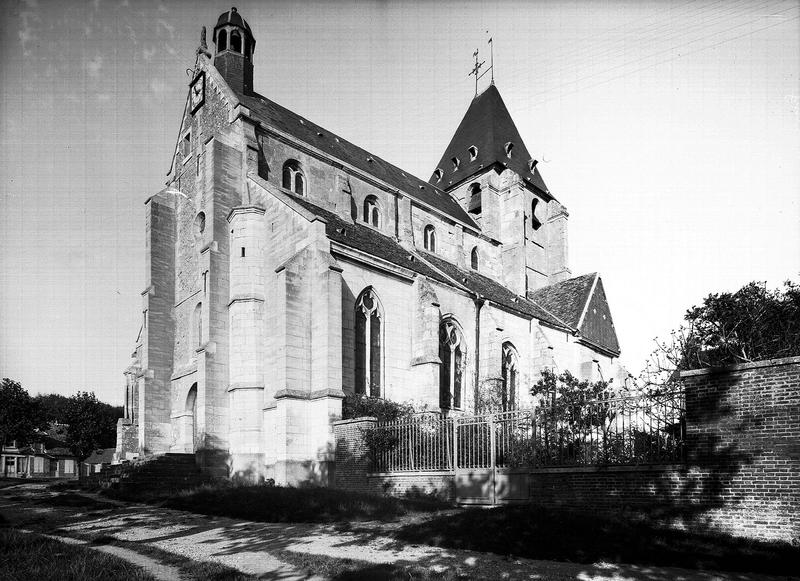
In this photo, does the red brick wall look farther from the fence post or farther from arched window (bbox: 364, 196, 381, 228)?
arched window (bbox: 364, 196, 381, 228)

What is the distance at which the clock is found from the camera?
91.3ft

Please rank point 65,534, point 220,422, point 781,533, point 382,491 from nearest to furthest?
1. point 781,533
2. point 65,534
3. point 382,491
4. point 220,422

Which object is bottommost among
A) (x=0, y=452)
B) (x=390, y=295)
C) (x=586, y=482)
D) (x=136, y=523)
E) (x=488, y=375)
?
(x=0, y=452)

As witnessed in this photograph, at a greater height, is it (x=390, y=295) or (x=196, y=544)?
(x=390, y=295)

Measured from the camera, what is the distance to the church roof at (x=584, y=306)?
34.9m

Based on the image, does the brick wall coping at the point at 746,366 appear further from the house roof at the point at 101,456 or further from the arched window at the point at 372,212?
the house roof at the point at 101,456

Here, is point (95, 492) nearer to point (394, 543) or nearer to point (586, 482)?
point (394, 543)

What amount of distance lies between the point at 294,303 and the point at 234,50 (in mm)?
16239

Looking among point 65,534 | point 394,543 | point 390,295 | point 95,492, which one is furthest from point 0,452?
point 394,543

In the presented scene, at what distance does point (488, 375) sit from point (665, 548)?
1780 centimetres

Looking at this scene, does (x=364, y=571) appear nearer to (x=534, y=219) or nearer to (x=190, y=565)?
(x=190, y=565)

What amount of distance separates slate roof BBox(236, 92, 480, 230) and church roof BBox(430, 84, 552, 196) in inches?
126

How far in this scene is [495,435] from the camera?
1459 cm

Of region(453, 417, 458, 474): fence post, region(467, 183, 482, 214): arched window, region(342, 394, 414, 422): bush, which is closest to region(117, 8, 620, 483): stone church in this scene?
region(342, 394, 414, 422): bush
